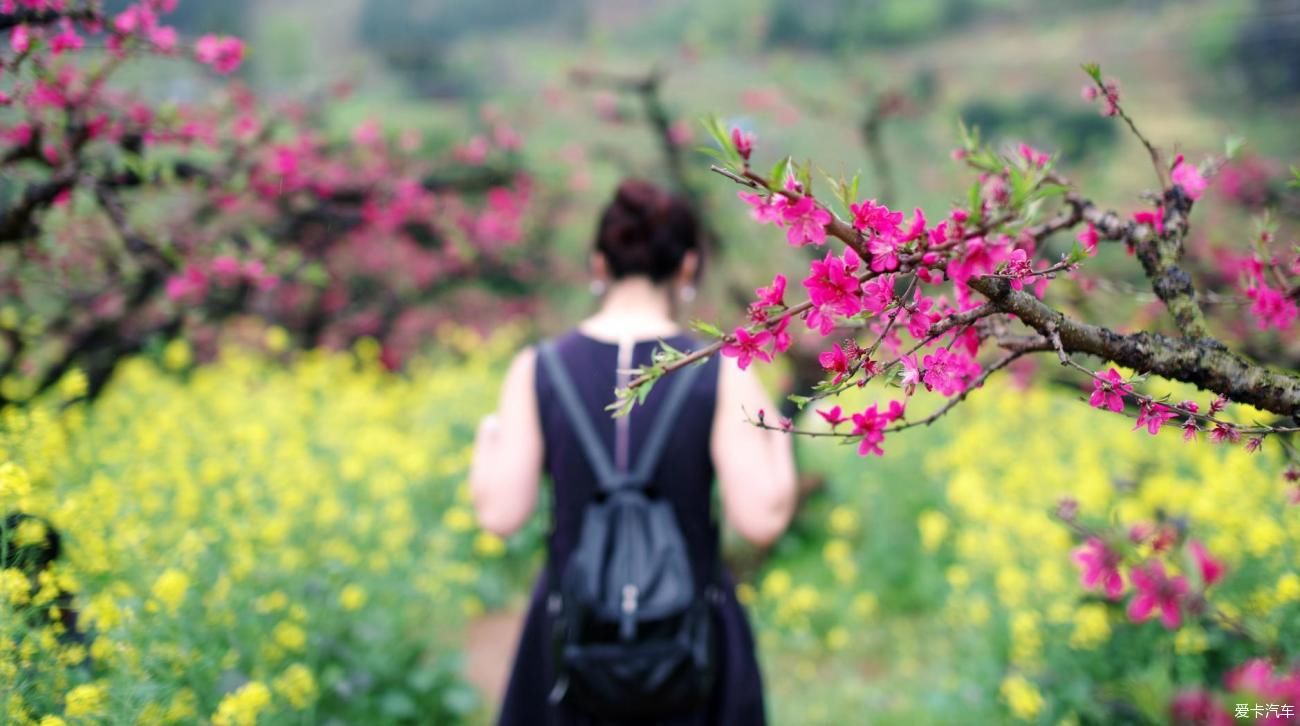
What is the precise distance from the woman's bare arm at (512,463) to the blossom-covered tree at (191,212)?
1.04 metres

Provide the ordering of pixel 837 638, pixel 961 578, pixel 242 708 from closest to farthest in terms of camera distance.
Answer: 1. pixel 242 708
2. pixel 961 578
3. pixel 837 638

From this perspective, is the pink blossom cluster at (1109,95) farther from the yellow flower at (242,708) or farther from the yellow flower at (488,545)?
the yellow flower at (488,545)

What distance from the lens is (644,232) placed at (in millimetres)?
2109

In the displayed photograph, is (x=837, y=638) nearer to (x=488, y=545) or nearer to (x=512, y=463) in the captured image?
(x=488, y=545)

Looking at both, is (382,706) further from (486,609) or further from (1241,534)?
(1241,534)

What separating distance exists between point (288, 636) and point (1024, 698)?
218 centimetres

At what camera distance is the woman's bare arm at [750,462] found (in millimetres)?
1998

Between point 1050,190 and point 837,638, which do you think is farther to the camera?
point 837,638

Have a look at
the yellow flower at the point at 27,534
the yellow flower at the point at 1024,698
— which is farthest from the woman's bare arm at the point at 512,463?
the yellow flower at the point at 1024,698

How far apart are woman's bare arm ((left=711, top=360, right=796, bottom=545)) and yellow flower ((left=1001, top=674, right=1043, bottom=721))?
46.8 inches

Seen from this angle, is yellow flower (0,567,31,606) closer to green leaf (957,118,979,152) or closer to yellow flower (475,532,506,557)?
green leaf (957,118,979,152)

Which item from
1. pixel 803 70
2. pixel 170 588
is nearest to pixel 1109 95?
pixel 170 588

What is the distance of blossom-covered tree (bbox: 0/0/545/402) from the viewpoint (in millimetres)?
Answer: 2137

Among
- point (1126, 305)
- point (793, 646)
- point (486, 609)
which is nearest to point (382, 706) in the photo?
point (486, 609)
